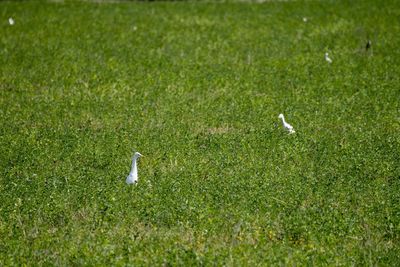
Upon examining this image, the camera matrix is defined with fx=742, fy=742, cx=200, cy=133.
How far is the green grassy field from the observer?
10.6 m

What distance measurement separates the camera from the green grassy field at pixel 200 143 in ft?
34.9

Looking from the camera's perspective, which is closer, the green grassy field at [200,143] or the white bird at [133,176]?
the green grassy field at [200,143]

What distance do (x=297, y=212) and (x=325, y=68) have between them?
10971mm

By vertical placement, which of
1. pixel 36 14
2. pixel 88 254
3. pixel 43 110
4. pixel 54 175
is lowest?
pixel 36 14

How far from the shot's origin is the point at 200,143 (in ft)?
49.5

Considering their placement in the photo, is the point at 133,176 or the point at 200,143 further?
the point at 200,143

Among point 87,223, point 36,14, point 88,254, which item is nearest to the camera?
point 88,254

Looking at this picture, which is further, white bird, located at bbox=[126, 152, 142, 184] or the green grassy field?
white bird, located at bbox=[126, 152, 142, 184]

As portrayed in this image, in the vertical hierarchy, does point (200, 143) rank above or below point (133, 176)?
below

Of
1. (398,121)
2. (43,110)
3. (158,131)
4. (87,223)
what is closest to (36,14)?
(43,110)

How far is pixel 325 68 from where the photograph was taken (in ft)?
71.0

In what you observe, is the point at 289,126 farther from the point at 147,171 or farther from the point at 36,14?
the point at 36,14

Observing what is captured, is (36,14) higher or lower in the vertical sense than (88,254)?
lower

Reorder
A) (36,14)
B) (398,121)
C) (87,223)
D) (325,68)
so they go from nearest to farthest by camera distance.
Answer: (87,223)
(398,121)
(325,68)
(36,14)
